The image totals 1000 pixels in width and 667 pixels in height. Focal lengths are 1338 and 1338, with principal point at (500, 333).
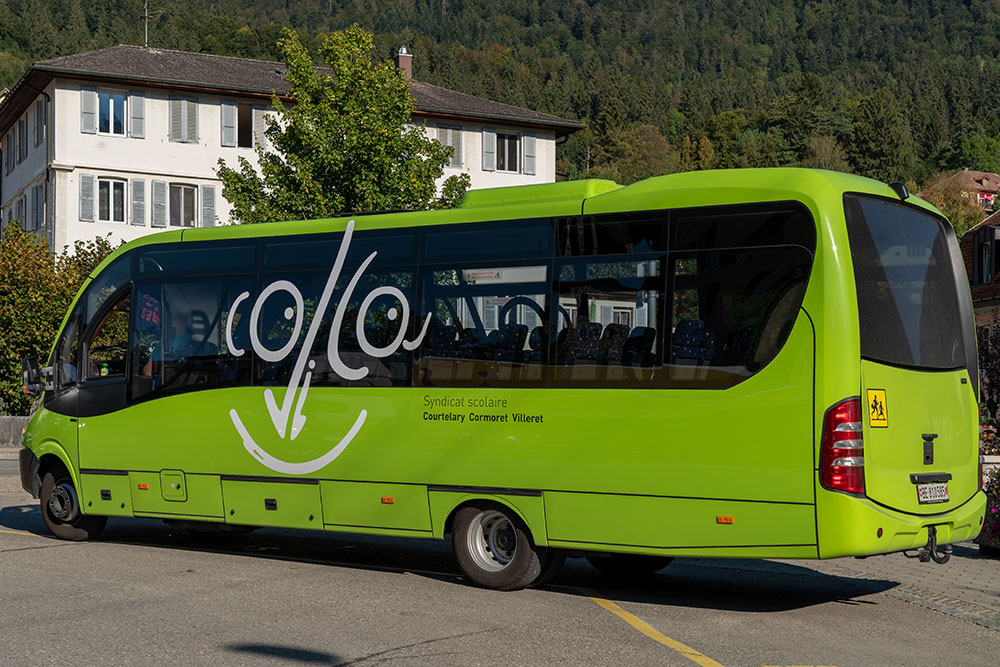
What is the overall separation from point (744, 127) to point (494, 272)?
124 m

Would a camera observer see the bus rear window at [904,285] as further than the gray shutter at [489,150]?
No

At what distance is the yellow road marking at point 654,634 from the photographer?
7.86 meters

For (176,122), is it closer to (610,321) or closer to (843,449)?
(610,321)

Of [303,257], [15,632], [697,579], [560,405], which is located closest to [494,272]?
[560,405]

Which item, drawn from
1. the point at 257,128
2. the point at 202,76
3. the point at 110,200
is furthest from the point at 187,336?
the point at 202,76

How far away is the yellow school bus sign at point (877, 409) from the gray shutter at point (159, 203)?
142 feet

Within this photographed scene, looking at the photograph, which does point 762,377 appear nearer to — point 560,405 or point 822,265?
point 822,265

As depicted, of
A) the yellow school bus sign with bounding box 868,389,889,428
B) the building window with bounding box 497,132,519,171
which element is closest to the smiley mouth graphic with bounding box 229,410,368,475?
the yellow school bus sign with bounding box 868,389,889,428

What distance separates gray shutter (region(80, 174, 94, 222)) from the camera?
48.3 metres

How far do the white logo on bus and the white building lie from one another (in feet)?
123

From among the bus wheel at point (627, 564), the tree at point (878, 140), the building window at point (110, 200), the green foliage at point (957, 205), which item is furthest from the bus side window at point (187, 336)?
the tree at point (878, 140)

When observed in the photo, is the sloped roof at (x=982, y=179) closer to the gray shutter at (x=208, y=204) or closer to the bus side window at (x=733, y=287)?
the gray shutter at (x=208, y=204)

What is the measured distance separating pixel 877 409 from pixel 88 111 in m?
44.4

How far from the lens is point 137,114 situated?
4984 cm
